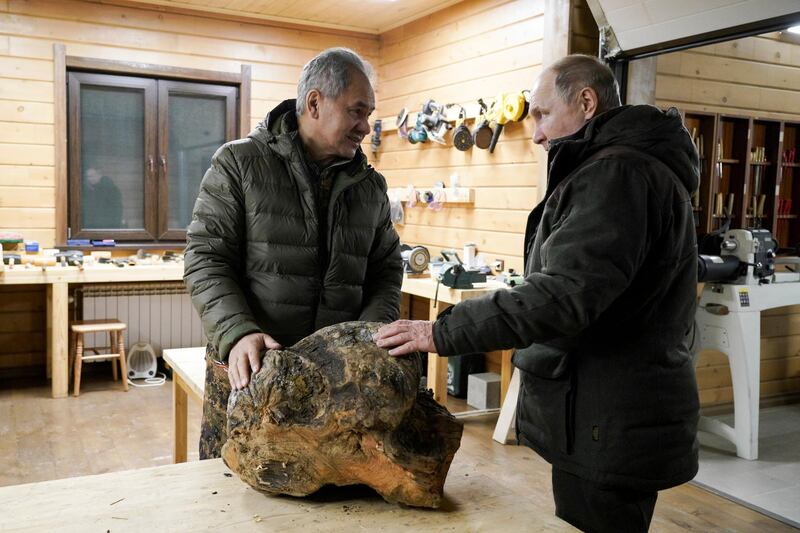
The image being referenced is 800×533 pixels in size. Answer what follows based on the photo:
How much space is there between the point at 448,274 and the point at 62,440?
2.25 m

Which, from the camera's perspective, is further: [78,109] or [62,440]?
[78,109]

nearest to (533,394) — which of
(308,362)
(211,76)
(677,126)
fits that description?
(308,362)

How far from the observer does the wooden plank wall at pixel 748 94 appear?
4.27 metres

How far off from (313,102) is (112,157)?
160 inches

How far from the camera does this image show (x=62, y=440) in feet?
12.6

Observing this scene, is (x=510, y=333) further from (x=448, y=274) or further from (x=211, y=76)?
(x=211, y=76)

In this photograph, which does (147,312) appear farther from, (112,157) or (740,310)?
(740,310)

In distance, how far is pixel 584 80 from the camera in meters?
1.55

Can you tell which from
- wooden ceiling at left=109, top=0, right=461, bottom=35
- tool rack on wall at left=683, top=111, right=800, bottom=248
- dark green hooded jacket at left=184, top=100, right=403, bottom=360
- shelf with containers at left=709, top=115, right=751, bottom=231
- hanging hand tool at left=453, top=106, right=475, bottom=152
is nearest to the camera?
dark green hooded jacket at left=184, top=100, right=403, bottom=360

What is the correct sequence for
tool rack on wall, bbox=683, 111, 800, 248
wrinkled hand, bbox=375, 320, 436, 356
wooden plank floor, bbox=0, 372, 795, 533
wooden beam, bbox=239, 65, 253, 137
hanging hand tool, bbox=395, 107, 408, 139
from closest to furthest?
wrinkled hand, bbox=375, 320, 436, 356
wooden plank floor, bbox=0, 372, 795, 533
tool rack on wall, bbox=683, 111, 800, 248
hanging hand tool, bbox=395, 107, 408, 139
wooden beam, bbox=239, 65, 253, 137

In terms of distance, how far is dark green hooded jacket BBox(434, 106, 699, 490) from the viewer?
4.53 ft

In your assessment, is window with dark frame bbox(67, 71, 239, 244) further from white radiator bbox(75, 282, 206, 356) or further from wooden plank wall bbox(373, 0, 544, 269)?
wooden plank wall bbox(373, 0, 544, 269)

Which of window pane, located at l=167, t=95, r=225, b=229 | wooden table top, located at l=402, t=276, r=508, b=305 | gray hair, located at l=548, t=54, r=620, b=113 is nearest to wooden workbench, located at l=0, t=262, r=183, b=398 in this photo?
window pane, located at l=167, t=95, r=225, b=229

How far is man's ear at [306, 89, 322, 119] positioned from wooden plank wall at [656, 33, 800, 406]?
2.95 metres
